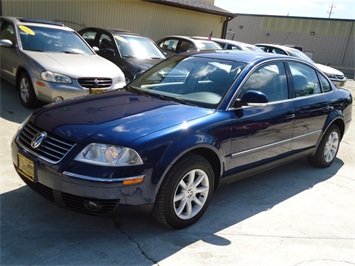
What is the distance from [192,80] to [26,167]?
1868 mm

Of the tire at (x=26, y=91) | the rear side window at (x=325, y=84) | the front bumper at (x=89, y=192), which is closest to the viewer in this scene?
the front bumper at (x=89, y=192)

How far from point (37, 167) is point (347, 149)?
5.62 metres

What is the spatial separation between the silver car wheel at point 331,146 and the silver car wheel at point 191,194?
102 inches

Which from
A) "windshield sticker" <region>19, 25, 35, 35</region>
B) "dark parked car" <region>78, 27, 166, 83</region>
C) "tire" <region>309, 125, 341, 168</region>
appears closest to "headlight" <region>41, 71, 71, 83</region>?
"windshield sticker" <region>19, 25, 35, 35</region>

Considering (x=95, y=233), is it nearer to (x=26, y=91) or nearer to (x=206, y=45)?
(x=26, y=91)

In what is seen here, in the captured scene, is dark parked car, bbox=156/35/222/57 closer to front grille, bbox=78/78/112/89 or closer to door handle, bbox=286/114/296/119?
front grille, bbox=78/78/112/89

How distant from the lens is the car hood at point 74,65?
20.3 ft

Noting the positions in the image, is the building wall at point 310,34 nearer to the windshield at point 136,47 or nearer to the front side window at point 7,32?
the windshield at point 136,47

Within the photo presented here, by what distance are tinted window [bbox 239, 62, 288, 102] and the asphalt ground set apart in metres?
1.13

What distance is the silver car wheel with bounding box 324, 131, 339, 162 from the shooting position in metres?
5.22

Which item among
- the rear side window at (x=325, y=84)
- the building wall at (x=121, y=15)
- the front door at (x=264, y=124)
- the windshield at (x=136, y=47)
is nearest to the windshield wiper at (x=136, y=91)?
the front door at (x=264, y=124)

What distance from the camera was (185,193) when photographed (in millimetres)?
3201

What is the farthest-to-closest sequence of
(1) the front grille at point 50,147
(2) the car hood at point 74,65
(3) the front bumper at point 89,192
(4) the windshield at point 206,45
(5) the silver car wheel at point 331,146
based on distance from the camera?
(4) the windshield at point 206,45, (2) the car hood at point 74,65, (5) the silver car wheel at point 331,146, (1) the front grille at point 50,147, (3) the front bumper at point 89,192

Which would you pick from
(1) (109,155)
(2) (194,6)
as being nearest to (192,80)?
(1) (109,155)
